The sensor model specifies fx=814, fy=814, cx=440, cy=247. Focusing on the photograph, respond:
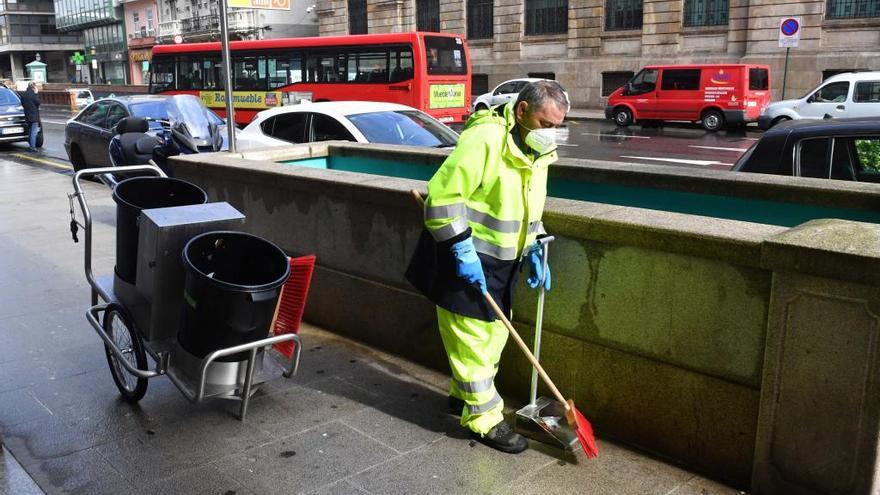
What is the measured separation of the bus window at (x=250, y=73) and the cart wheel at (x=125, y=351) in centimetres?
2202

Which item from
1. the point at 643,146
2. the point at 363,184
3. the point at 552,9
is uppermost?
the point at 552,9

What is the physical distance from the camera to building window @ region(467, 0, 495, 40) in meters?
39.3

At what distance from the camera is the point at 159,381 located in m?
4.97

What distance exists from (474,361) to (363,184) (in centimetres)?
166

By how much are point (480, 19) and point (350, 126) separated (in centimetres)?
3209

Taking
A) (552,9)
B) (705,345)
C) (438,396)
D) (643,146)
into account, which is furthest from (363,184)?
(552,9)

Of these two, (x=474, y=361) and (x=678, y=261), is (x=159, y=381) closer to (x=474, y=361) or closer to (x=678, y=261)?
(x=474, y=361)

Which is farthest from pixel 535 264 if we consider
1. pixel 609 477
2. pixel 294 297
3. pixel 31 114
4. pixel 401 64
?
pixel 31 114

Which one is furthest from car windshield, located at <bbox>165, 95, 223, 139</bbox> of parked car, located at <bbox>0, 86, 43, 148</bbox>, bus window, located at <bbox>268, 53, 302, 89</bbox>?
bus window, located at <bbox>268, 53, 302, 89</bbox>

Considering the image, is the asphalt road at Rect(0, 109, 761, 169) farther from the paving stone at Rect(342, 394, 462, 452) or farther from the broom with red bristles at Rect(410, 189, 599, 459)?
the broom with red bristles at Rect(410, 189, 599, 459)

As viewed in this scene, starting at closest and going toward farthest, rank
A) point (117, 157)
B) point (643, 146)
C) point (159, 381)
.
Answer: point (159, 381) < point (117, 157) < point (643, 146)

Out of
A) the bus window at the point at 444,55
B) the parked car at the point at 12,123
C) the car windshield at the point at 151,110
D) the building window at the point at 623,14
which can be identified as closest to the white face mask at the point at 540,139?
the car windshield at the point at 151,110

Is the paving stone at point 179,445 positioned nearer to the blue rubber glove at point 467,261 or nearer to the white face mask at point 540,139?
the blue rubber glove at point 467,261

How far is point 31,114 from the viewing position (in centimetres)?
2105
